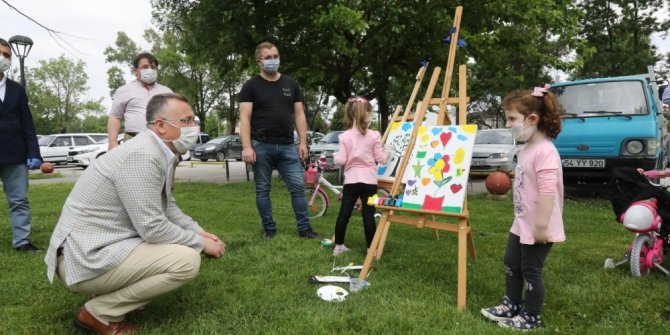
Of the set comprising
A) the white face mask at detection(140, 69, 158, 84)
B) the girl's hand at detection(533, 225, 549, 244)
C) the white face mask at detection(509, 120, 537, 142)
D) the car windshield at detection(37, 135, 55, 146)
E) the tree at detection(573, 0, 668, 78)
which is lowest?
the girl's hand at detection(533, 225, 549, 244)

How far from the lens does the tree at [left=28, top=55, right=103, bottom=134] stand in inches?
1987

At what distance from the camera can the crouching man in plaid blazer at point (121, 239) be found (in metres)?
2.59

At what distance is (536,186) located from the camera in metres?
2.88

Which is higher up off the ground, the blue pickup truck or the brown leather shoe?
the blue pickup truck

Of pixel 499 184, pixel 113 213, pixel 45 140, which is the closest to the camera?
pixel 113 213

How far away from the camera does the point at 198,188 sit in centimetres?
1104

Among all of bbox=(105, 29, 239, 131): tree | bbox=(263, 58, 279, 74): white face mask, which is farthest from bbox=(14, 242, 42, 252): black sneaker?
bbox=(105, 29, 239, 131): tree

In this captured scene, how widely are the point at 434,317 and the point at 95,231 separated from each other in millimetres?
2053

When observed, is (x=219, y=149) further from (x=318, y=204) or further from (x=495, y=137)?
(x=318, y=204)

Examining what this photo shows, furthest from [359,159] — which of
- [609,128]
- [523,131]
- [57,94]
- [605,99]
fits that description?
[57,94]

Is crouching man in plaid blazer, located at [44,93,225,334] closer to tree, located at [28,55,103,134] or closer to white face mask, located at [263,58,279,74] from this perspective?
white face mask, located at [263,58,279,74]

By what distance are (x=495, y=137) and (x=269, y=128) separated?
9.54m

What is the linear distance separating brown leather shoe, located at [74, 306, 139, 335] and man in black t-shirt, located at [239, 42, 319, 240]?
7.81ft

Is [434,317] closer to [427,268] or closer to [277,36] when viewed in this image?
[427,268]
